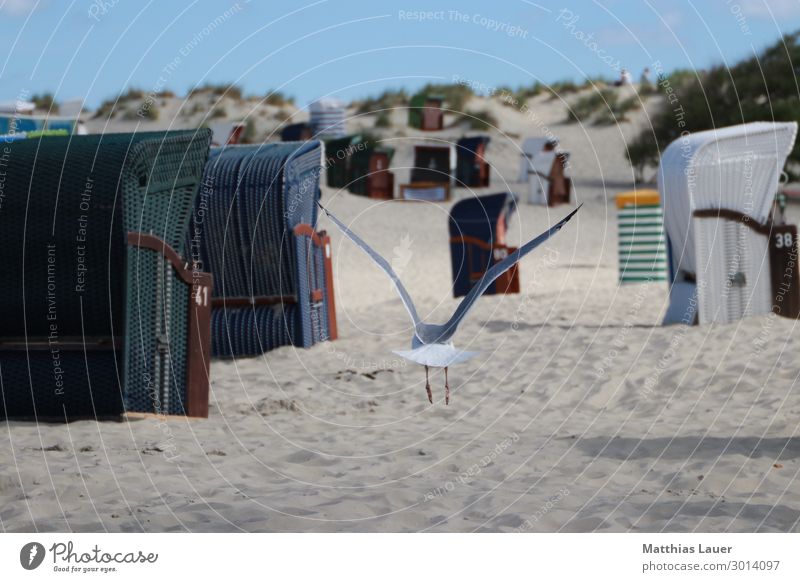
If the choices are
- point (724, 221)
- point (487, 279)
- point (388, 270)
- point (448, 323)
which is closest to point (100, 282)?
point (388, 270)

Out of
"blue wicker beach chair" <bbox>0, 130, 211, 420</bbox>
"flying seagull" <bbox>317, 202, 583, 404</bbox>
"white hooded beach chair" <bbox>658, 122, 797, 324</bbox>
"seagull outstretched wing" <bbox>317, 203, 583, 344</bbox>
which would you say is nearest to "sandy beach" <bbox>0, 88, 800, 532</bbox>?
"blue wicker beach chair" <bbox>0, 130, 211, 420</bbox>

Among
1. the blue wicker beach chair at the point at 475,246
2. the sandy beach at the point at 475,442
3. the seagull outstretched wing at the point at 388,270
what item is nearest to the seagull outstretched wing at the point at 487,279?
the seagull outstretched wing at the point at 388,270

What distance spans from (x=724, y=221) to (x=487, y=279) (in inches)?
252

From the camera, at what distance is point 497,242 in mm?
18078

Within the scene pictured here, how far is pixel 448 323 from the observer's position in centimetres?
606

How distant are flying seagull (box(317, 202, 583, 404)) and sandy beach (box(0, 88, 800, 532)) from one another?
653 mm

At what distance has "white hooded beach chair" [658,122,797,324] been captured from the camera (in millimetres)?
11266

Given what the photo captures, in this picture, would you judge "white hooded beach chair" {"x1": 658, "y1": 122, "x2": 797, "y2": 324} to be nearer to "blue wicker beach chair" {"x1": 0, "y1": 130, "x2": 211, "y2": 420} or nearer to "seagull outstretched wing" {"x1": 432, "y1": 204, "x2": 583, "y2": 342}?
"seagull outstretched wing" {"x1": 432, "y1": 204, "x2": 583, "y2": 342}

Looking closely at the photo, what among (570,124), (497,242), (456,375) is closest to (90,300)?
(456,375)

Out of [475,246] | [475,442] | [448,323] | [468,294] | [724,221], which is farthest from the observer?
[475,246]

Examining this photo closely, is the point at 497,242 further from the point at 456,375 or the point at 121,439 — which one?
the point at 121,439

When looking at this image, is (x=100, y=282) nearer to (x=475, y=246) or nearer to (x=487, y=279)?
(x=487, y=279)

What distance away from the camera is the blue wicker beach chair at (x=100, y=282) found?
7.29 meters

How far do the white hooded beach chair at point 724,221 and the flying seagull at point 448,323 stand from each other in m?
5.66
